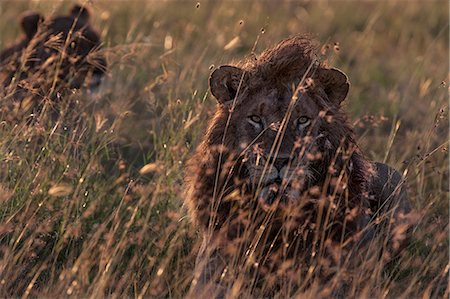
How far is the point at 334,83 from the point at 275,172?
75 centimetres

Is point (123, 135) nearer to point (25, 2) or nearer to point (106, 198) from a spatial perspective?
point (106, 198)

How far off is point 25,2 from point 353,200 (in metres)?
8.22

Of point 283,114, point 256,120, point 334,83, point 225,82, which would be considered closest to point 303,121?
point 283,114

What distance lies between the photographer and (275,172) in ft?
16.5

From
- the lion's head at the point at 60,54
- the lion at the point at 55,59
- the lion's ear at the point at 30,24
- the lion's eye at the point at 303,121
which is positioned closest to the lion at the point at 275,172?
the lion's eye at the point at 303,121

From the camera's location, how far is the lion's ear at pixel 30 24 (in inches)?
324

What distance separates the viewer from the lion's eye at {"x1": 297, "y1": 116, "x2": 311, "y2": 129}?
5.30 meters

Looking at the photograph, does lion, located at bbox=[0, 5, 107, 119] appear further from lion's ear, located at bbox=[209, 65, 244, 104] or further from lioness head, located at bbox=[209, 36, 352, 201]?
lioness head, located at bbox=[209, 36, 352, 201]

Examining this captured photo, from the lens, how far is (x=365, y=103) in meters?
10.7

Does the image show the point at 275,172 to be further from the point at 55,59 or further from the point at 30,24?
the point at 30,24

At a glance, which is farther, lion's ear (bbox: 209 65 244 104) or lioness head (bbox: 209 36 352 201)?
lion's ear (bbox: 209 65 244 104)

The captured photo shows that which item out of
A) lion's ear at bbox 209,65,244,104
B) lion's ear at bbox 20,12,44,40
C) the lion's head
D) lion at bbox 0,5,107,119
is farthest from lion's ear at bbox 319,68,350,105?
lion's ear at bbox 20,12,44,40

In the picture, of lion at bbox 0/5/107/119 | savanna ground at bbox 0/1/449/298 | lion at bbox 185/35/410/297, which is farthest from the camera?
lion at bbox 0/5/107/119

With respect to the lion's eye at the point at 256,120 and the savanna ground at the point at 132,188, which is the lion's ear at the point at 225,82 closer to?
the lion's eye at the point at 256,120
